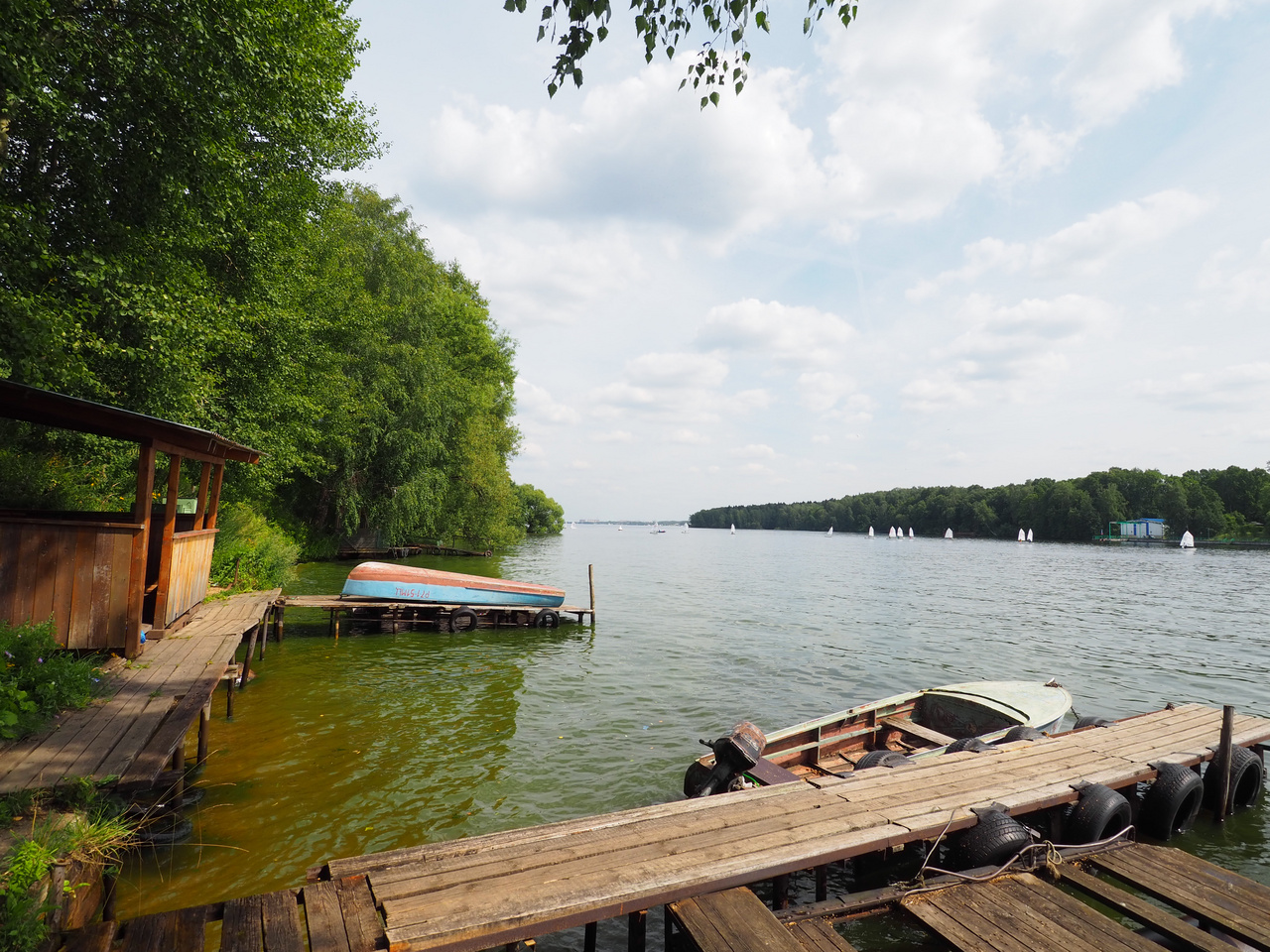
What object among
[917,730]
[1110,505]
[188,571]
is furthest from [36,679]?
[1110,505]

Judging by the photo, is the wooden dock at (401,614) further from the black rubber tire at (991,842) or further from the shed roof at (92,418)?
the black rubber tire at (991,842)

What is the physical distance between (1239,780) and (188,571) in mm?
16615

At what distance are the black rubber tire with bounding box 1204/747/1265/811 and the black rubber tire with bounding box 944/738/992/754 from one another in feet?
9.61

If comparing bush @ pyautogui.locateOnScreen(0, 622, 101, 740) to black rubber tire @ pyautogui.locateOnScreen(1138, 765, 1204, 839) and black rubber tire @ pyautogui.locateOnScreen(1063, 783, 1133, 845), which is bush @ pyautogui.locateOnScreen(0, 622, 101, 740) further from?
black rubber tire @ pyautogui.locateOnScreen(1138, 765, 1204, 839)

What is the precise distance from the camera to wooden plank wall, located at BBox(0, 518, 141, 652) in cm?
775

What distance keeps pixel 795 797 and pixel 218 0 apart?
14.2 m

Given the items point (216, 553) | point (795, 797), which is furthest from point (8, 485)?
point (795, 797)

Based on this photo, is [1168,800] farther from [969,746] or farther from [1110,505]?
[1110,505]

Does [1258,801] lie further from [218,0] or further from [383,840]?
[218,0]

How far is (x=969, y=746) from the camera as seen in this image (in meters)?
8.43

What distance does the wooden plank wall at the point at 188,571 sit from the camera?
1005 centimetres

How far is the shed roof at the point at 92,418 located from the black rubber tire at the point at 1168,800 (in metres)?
12.9

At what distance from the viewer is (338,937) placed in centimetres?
349

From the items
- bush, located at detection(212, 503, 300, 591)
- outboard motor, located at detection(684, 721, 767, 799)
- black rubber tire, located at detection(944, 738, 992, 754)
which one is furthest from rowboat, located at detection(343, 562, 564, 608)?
black rubber tire, located at detection(944, 738, 992, 754)
